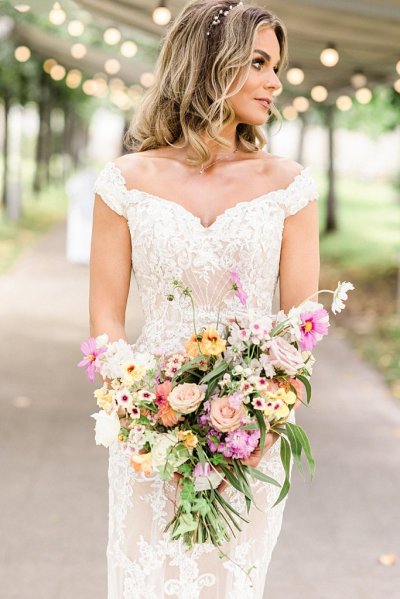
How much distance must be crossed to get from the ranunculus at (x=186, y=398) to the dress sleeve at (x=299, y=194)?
651 mm

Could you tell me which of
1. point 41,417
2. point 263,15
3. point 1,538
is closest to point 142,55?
point 41,417

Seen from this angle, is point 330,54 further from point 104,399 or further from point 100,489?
point 104,399

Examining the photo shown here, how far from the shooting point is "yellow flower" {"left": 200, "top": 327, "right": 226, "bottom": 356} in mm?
2494

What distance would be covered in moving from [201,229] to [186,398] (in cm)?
57

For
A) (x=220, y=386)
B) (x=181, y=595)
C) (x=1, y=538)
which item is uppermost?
(x=220, y=386)

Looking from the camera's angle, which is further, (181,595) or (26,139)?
(26,139)

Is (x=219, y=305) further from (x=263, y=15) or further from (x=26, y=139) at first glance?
(x=26, y=139)

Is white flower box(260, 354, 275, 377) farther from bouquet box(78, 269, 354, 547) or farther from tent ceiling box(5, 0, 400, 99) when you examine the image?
tent ceiling box(5, 0, 400, 99)

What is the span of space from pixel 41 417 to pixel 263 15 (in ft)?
16.5

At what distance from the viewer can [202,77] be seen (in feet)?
9.18

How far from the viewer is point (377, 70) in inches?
423

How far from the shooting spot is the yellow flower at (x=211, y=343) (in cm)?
249

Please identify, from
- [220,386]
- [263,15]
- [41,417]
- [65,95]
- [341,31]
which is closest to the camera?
[220,386]

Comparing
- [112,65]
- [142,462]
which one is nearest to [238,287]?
[142,462]
